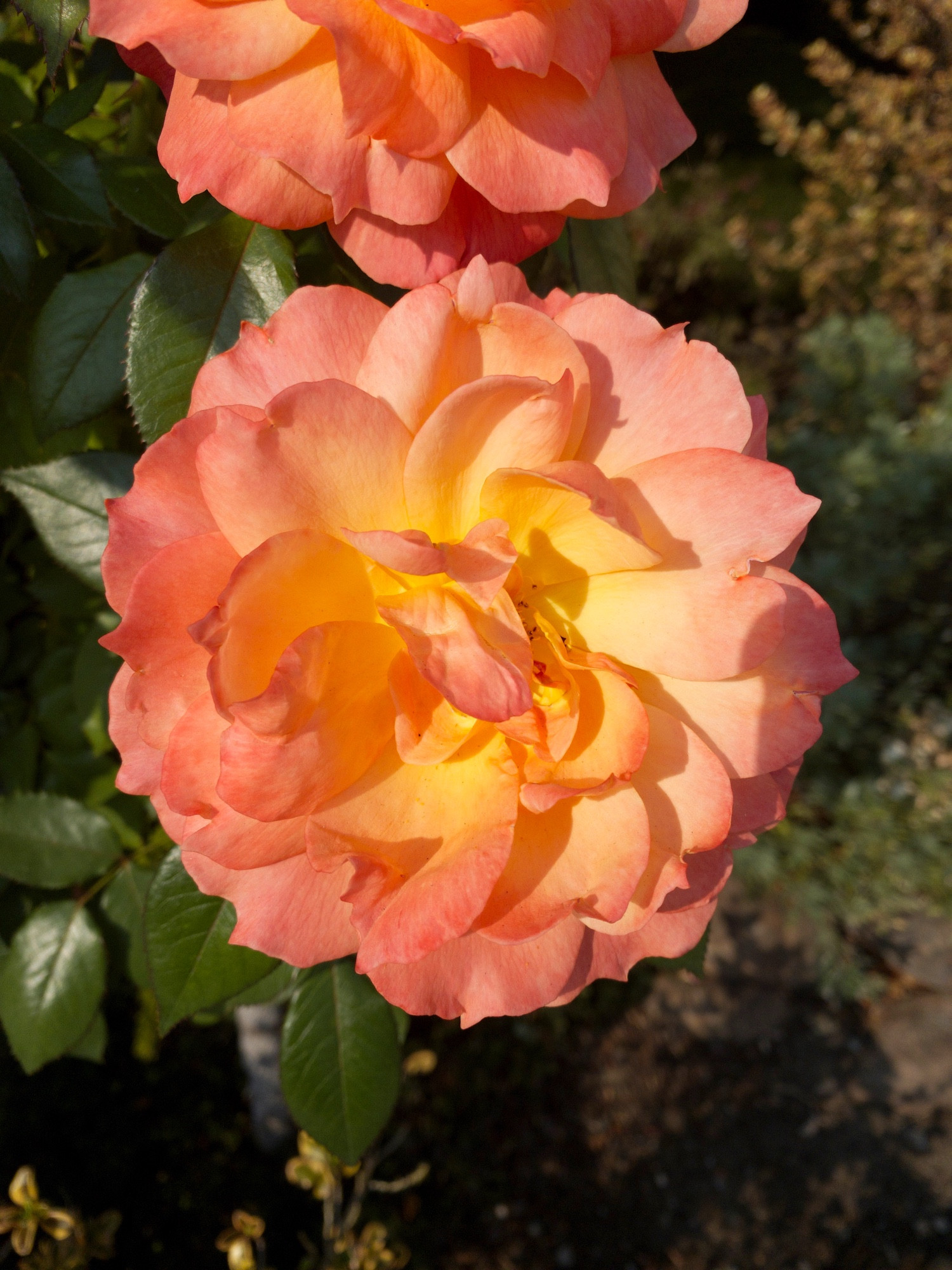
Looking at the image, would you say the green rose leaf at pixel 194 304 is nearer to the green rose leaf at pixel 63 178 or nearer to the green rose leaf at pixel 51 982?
the green rose leaf at pixel 63 178

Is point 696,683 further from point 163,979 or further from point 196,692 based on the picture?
point 163,979

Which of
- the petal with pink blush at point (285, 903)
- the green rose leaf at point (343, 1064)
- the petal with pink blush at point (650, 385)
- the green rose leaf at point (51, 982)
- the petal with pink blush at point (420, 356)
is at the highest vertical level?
the petal with pink blush at point (420, 356)

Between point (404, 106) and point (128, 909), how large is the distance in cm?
72

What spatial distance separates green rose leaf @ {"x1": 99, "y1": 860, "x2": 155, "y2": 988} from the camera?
2.65 ft

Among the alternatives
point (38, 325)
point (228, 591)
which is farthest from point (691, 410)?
point (38, 325)

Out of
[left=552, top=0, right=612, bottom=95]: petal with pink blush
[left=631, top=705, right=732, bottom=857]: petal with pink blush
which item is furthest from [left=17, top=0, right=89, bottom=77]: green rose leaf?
[left=631, top=705, right=732, bottom=857]: petal with pink blush

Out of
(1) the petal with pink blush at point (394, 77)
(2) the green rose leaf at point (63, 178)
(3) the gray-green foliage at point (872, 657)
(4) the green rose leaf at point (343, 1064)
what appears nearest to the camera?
(1) the petal with pink blush at point (394, 77)

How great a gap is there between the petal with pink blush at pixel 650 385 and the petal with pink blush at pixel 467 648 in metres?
0.11

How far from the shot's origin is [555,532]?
1.63ft

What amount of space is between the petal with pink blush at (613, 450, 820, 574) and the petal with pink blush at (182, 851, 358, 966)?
0.81 feet

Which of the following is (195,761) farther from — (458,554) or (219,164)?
(219,164)

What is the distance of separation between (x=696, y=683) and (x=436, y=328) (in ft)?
0.78

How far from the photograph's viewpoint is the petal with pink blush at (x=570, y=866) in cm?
46

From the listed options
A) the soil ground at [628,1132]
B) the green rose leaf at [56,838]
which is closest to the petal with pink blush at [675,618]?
the green rose leaf at [56,838]
